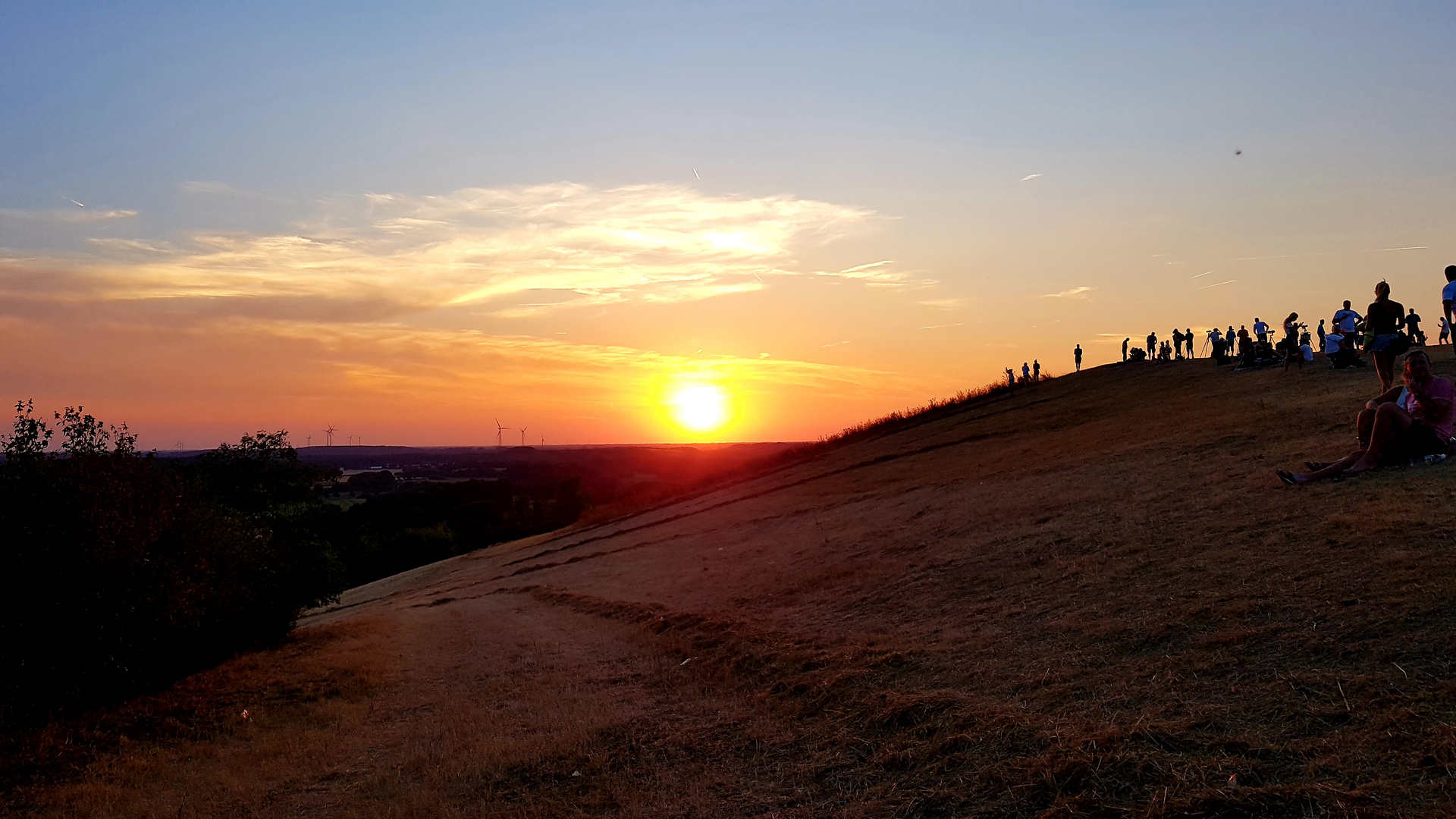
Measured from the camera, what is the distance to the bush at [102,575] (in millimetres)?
12453

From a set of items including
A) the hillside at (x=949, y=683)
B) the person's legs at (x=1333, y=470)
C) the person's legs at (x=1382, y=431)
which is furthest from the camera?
the person's legs at (x=1333, y=470)

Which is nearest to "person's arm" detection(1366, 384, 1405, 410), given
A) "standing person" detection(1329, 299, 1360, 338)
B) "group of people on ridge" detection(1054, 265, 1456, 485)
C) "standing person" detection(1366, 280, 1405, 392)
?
"group of people on ridge" detection(1054, 265, 1456, 485)

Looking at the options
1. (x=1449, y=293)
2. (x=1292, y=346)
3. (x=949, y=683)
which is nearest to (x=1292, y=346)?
(x=1292, y=346)

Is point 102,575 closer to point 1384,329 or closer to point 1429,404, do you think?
point 1429,404

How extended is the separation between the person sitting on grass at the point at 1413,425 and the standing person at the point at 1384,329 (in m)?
3.42

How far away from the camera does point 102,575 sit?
13055 mm

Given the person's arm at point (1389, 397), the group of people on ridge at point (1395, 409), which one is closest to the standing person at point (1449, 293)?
the group of people on ridge at point (1395, 409)

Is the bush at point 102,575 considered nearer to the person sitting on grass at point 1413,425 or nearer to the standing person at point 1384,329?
the person sitting on grass at point 1413,425

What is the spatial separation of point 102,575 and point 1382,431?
17.1 metres

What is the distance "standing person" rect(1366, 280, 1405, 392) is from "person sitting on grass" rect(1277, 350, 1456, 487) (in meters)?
3.42

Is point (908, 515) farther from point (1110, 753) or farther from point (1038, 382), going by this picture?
point (1038, 382)

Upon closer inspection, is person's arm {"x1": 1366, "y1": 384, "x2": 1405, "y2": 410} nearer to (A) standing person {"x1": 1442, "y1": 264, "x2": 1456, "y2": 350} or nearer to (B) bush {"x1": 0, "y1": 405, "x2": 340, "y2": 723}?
(A) standing person {"x1": 1442, "y1": 264, "x2": 1456, "y2": 350}

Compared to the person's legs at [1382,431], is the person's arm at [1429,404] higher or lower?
higher

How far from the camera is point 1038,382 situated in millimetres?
50531
